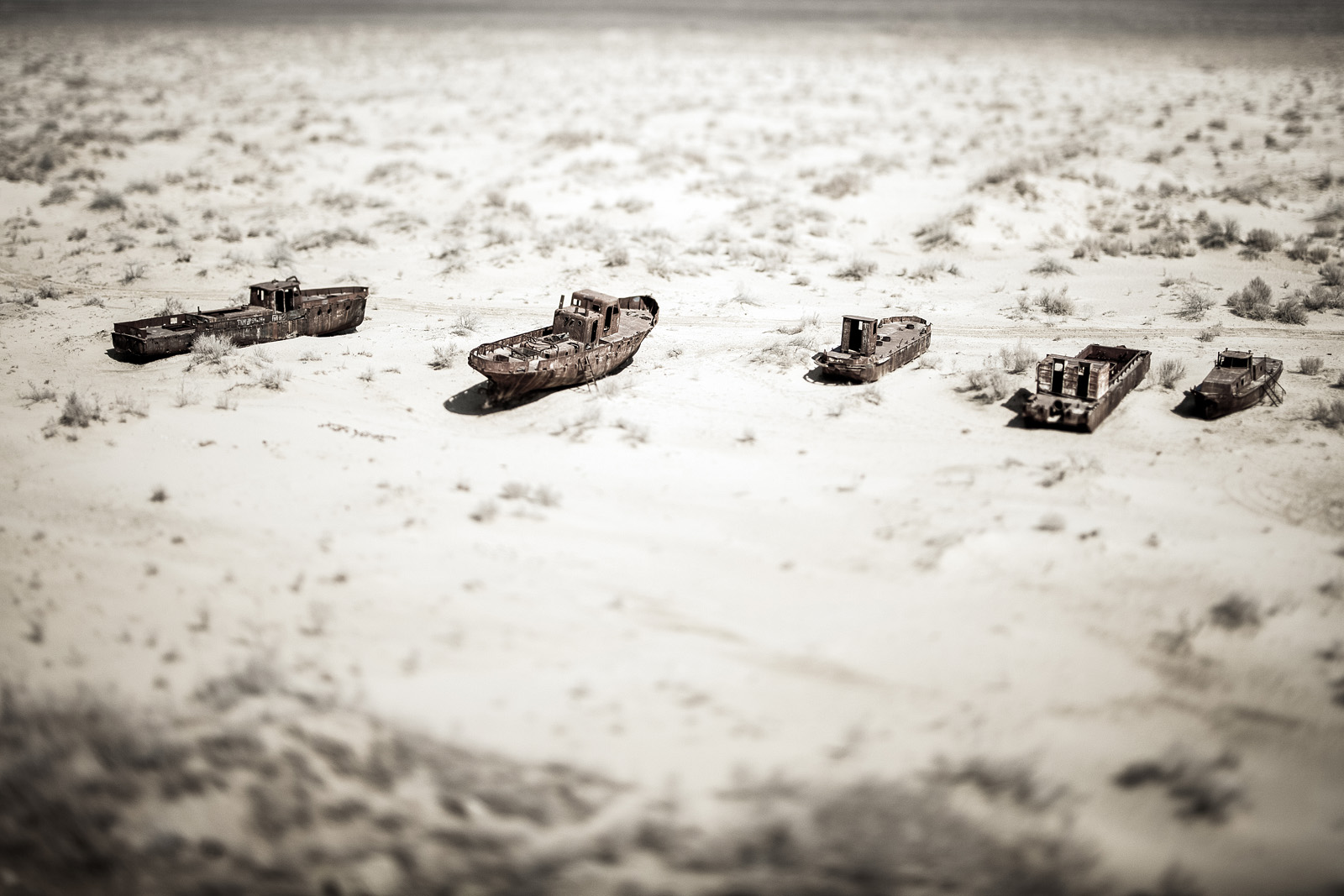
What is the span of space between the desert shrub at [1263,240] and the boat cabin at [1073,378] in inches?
391

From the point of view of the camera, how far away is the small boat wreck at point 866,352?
11.3 meters

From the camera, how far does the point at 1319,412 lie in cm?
1014

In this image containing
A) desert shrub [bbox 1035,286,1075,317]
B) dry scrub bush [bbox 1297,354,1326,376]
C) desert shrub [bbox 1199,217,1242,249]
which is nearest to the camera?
dry scrub bush [bbox 1297,354,1326,376]

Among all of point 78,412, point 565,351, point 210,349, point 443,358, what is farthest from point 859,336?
point 78,412

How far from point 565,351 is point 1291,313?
12.2 metres

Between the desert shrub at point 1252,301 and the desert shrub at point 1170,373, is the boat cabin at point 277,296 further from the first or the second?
the desert shrub at point 1252,301

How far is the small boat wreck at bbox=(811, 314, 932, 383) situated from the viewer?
11.3m

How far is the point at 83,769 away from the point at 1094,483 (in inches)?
371

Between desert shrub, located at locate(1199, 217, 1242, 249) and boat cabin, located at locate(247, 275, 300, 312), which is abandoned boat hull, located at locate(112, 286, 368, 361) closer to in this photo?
boat cabin, located at locate(247, 275, 300, 312)

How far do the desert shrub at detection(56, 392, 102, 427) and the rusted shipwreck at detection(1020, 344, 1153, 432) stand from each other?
11.4 meters

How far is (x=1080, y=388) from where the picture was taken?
33.6 feet

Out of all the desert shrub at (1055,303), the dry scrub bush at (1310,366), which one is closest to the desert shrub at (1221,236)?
the desert shrub at (1055,303)

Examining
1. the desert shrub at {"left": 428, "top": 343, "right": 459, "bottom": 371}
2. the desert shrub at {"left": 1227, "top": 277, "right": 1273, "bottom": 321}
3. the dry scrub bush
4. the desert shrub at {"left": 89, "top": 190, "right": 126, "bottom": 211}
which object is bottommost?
the desert shrub at {"left": 428, "top": 343, "right": 459, "bottom": 371}

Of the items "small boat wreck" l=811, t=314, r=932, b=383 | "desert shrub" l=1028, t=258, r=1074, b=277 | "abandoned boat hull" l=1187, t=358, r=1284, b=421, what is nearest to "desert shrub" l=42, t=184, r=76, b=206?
"small boat wreck" l=811, t=314, r=932, b=383
